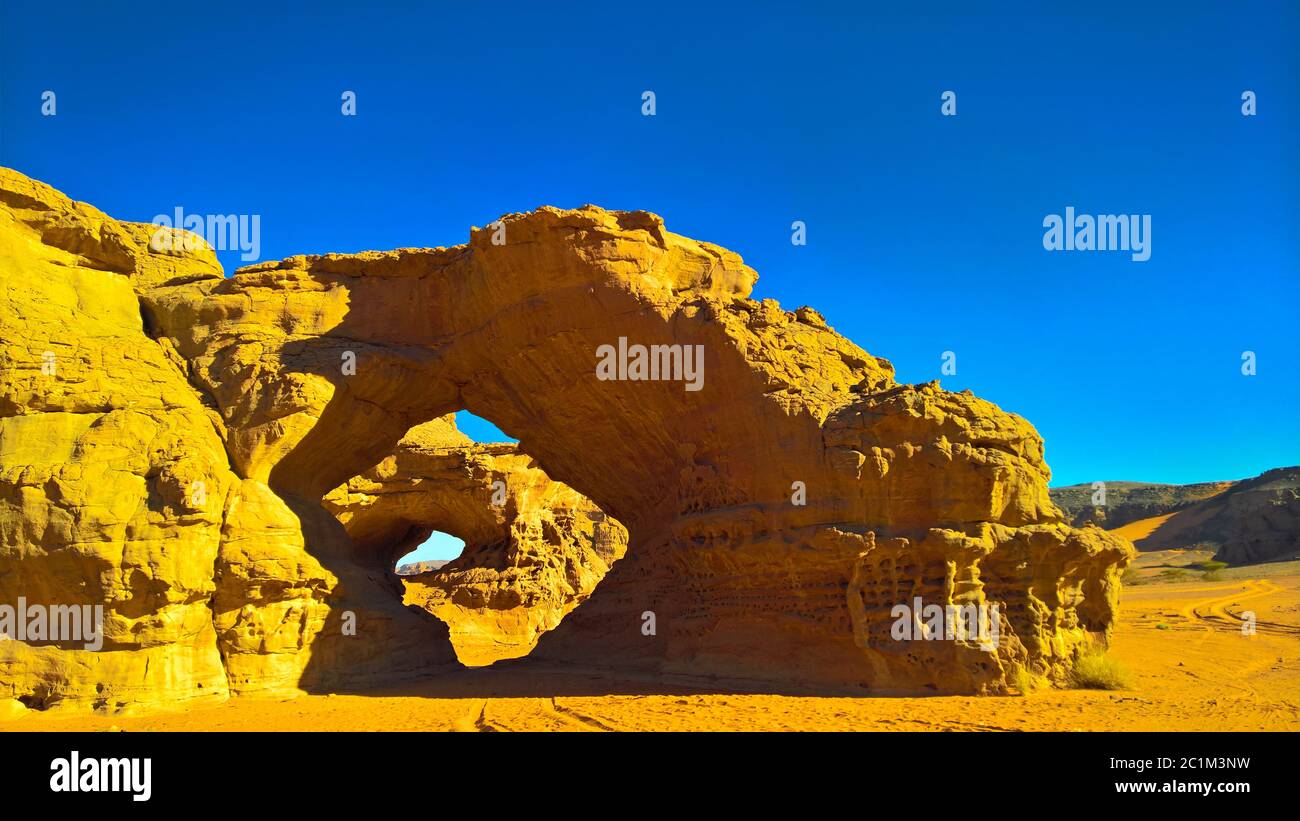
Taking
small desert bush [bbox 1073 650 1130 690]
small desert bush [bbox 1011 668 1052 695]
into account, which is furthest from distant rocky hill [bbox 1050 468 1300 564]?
small desert bush [bbox 1011 668 1052 695]

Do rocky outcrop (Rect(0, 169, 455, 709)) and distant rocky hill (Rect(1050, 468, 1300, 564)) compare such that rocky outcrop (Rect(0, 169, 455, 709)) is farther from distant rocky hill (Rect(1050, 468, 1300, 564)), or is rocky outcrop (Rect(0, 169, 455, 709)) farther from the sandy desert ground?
distant rocky hill (Rect(1050, 468, 1300, 564))

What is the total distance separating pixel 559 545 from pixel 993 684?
17916mm

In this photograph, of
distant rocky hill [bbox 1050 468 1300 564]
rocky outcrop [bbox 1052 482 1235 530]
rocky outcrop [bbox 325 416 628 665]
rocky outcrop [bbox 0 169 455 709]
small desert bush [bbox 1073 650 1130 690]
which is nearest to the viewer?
small desert bush [bbox 1073 650 1130 690]

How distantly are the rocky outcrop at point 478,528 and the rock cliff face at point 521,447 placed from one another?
784 centimetres

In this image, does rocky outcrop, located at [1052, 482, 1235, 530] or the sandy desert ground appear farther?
rocky outcrop, located at [1052, 482, 1235, 530]

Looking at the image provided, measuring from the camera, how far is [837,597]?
1137 centimetres

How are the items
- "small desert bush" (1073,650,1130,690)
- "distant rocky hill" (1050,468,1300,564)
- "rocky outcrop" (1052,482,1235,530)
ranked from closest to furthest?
"small desert bush" (1073,650,1130,690)
"distant rocky hill" (1050,468,1300,564)
"rocky outcrop" (1052,482,1235,530)

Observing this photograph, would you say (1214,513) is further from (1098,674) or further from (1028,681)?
(1028,681)

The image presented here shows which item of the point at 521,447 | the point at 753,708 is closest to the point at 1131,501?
the point at 521,447

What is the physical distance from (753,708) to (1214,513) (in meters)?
49.6

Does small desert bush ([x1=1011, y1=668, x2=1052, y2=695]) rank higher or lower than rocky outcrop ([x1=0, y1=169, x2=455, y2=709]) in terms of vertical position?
lower

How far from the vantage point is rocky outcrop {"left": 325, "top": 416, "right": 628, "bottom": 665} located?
940 inches

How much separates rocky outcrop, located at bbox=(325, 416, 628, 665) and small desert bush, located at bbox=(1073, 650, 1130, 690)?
15.1 m
